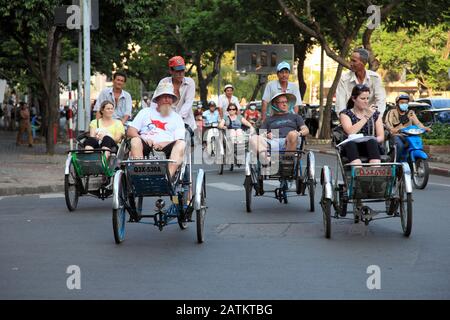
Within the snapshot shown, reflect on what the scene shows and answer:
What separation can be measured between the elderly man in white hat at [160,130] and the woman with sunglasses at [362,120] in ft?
5.78

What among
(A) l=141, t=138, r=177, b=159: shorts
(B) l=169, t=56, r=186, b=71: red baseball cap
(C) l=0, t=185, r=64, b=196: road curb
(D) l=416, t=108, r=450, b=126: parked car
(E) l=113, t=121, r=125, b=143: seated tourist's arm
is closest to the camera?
(A) l=141, t=138, r=177, b=159: shorts

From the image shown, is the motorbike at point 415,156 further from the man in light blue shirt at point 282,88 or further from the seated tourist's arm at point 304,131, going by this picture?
the seated tourist's arm at point 304,131

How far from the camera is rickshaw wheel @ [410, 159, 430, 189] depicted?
16422mm

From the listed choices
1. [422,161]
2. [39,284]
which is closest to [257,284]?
[39,284]

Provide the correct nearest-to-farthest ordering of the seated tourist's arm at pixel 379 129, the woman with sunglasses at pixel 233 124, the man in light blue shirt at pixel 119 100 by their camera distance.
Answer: the seated tourist's arm at pixel 379 129
the man in light blue shirt at pixel 119 100
the woman with sunglasses at pixel 233 124

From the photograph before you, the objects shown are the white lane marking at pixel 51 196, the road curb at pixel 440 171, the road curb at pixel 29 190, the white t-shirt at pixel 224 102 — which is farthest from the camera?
the white t-shirt at pixel 224 102

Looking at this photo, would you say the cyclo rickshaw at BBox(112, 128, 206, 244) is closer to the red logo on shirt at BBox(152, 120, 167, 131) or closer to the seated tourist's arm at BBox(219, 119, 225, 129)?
the red logo on shirt at BBox(152, 120, 167, 131)

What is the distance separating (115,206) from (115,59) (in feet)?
129

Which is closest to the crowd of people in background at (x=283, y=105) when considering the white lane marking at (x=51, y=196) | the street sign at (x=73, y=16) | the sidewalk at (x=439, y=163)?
the white lane marking at (x=51, y=196)

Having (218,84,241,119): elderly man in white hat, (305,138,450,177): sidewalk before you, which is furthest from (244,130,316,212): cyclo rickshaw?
(305,138,450,177): sidewalk

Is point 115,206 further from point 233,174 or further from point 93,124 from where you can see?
point 233,174

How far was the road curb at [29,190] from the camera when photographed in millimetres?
16156

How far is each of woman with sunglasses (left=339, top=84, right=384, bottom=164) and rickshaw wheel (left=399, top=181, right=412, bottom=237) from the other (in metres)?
0.52

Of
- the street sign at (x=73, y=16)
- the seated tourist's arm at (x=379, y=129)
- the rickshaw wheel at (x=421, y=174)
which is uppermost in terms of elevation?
the street sign at (x=73, y=16)
